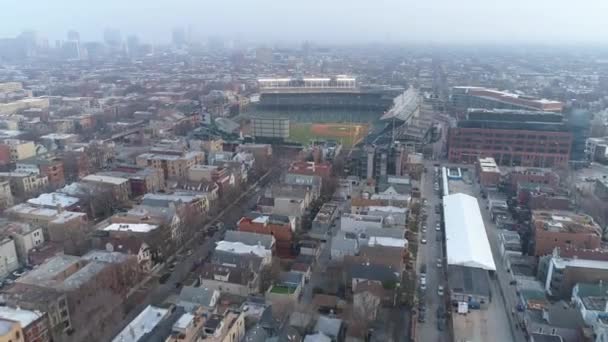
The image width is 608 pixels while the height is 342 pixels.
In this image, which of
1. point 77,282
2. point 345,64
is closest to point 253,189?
point 77,282

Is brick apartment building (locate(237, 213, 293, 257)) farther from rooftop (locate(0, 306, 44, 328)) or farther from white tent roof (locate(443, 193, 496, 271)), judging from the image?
rooftop (locate(0, 306, 44, 328))

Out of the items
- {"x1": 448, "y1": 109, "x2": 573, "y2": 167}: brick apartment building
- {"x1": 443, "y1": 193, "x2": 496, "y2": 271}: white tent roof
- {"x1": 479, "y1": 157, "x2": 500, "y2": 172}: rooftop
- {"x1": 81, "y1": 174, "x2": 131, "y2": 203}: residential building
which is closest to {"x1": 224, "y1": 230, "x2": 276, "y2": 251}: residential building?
{"x1": 443, "y1": 193, "x2": 496, "y2": 271}: white tent roof

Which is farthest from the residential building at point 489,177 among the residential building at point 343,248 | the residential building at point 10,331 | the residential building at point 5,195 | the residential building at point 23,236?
the residential building at point 5,195

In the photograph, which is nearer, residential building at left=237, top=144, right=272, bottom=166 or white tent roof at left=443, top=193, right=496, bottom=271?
white tent roof at left=443, top=193, right=496, bottom=271

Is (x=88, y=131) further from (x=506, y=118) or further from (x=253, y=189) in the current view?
(x=506, y=118)

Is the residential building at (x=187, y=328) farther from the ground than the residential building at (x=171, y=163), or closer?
closer

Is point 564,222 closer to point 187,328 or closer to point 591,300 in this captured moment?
point 591,300

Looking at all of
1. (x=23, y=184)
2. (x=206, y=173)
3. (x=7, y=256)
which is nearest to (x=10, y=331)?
(x=7, y=256)

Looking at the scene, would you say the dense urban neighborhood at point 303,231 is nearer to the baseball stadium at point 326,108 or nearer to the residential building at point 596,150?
the residential building at point 596,150
